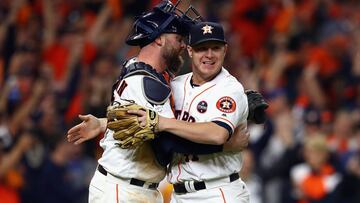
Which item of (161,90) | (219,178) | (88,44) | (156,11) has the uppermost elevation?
(88,44)

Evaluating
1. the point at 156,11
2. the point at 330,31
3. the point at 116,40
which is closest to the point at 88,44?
the point at 116,40

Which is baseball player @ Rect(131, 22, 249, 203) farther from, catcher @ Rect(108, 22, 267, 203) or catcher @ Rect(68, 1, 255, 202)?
catcher @ Rect(68, 1, 255, 202)

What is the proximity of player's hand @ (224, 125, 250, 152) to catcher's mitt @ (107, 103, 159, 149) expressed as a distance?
61cm

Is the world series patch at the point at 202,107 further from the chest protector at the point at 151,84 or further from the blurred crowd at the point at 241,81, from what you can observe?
the blurred crowd at the point at 241,81

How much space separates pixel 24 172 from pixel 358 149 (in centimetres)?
358

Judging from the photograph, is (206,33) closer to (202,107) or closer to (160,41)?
(160,41)

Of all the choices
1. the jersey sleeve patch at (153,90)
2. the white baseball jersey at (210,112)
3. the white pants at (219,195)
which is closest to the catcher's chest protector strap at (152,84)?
the jersey sleeve patch at (153,90)

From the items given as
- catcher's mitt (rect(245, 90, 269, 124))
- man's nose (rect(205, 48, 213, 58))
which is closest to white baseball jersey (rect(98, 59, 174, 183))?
man's nose (rect(205, 48, 213, 58))

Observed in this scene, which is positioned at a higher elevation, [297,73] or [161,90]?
[297,73]

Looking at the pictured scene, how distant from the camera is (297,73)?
1276cm

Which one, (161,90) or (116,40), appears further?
(116,40)

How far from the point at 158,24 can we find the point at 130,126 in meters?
0.76

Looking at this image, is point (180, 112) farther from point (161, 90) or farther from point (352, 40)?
point (352, 40)

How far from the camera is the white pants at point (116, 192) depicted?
646 centimetres
